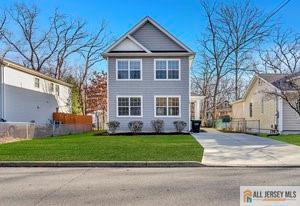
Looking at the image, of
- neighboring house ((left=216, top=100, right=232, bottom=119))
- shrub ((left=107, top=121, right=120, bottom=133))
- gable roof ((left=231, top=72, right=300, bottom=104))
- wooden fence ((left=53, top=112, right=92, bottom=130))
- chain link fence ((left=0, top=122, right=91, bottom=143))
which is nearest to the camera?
chain link fence ((left=0, top=122, right=91, bottom=143))

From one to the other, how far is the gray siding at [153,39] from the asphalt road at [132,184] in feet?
A: 59.3

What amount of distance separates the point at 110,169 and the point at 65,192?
3416 millimetres

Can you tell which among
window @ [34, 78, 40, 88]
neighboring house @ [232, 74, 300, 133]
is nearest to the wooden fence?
window @ [34, 78, 40, 88]

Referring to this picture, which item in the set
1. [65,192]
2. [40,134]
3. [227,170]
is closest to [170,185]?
[65,192]

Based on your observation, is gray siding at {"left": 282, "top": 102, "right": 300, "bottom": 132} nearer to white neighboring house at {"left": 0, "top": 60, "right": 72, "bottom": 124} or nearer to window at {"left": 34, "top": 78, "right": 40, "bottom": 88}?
white neighboring house at {"left": 0, "top": 60, "right": 72, "bottom": 124}

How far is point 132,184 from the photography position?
8.58 m

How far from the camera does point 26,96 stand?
98.0ft

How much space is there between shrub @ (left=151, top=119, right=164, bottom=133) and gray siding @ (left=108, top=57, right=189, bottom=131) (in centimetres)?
34

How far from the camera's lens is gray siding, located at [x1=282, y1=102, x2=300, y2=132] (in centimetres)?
2750

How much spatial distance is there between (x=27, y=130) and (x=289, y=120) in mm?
18049

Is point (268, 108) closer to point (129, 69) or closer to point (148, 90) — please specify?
point (148, 90)

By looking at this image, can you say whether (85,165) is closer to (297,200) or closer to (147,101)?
(297,200)

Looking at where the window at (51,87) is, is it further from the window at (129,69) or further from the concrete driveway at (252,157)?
the concrete driveway at (252,157)

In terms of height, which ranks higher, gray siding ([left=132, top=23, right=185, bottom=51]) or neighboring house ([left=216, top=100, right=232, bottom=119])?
gray siding ([left=132, top=23, right=185, bottom=51])
